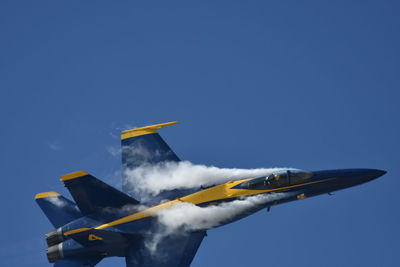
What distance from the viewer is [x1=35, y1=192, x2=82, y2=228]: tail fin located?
33.9 metres

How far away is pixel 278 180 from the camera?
33.2 meters

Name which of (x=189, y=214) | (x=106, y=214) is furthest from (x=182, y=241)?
(x=106, y=214)

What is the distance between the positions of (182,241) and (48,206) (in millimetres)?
6698

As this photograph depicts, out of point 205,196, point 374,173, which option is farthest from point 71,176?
point 374,173

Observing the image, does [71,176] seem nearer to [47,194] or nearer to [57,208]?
[57,208]

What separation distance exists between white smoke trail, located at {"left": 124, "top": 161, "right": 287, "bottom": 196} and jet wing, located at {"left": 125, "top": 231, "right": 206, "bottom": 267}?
2520mm

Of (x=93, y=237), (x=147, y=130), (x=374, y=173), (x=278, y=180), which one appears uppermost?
(x=147, y=130)

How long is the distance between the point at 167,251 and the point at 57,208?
5757mm

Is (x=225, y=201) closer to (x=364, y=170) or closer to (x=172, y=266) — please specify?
(x=172, y=266)

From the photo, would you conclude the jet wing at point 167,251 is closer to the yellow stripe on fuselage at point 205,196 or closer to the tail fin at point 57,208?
the yellow stripe on fuselage at point 205,196

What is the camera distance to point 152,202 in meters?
33.6

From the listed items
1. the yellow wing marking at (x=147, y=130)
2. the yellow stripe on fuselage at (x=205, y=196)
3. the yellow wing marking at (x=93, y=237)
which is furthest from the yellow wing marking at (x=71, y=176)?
the yellow wing marking at (x=147, y=130)

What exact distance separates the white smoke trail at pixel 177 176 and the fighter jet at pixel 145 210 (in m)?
0.79

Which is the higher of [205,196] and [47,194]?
[47,194]
